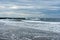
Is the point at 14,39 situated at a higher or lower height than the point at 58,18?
higher

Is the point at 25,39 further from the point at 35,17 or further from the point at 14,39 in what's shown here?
the point at 35,17

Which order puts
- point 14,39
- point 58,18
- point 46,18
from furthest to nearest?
1. point 46,18
2. point 58,18
3. point 14,39

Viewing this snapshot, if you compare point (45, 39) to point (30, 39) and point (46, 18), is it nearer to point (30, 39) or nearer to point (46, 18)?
point (30, 39)

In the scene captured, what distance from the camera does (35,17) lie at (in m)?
24.2

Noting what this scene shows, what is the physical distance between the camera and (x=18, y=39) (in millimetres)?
7492

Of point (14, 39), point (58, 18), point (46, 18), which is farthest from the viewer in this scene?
point (46, 18)

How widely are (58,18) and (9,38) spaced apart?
1464 centimetres

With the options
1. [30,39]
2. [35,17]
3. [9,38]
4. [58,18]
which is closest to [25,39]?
[30,39]

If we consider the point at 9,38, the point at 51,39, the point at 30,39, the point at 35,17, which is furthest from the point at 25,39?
the point at 35,17

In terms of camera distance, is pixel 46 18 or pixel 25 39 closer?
pixel 25 39

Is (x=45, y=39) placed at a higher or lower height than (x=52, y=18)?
higher

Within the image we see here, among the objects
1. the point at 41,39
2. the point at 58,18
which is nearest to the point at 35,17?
the point at 58,18

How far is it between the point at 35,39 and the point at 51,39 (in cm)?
78

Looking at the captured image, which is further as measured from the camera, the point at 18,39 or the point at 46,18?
the point at 46,18
